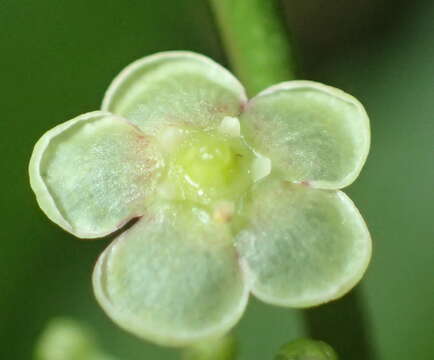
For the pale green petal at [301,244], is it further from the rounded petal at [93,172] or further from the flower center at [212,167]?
the rounded petal at [93,172]

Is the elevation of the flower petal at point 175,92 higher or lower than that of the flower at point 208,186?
higher

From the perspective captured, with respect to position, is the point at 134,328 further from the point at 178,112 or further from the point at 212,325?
the point at 178,112

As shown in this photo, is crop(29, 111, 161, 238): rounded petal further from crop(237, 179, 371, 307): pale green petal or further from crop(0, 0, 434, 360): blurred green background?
crop(0, 0, 434, 360): blurred green background

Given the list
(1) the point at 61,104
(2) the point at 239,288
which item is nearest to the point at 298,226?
(2) the point at 239,288

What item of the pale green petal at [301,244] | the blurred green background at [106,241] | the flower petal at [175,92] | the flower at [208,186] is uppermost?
the flower petal at [175,92]

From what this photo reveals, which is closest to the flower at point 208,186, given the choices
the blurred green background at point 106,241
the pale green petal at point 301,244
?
the pale green petal at point 301,244

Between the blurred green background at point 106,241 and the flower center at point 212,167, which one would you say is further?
the blurred green background at point 106,241

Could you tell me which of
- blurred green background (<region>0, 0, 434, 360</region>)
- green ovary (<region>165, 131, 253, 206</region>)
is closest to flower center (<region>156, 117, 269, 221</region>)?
green ovary (<region>165, 131, 253, 206</region>)

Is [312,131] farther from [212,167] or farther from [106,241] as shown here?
[106,241]

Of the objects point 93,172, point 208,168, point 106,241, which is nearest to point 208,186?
point 208,168
